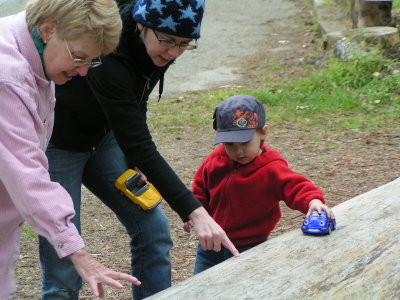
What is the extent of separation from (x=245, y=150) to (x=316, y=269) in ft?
2.52

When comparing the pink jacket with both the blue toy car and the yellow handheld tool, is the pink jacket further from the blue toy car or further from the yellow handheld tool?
the blue toy car

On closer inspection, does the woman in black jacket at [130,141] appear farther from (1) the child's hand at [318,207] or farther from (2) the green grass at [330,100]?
(2) the green grass at [330,100]

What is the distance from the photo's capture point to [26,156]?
7.09 ft

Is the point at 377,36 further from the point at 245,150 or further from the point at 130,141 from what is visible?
the point at 130,141

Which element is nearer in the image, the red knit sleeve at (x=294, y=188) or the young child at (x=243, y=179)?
the red knit sleeve at (x=294, y=188)

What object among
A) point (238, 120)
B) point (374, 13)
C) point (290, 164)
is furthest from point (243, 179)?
point (374, 13)

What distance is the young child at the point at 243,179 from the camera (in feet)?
10.3

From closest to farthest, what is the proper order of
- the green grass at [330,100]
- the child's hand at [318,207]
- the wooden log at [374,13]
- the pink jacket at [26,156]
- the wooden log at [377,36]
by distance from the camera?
the pink jacket at [26,156], the child's hand at [318,207], the green grass at [330,100], the wooden log at [377,36], the wooden log at [374,13]

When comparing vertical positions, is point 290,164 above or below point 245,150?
below

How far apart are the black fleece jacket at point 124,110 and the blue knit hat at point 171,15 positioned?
0.12 metres

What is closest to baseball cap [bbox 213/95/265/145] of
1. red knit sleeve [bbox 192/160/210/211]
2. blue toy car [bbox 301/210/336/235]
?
red knit sleeve [bbox 192/160/210/211]

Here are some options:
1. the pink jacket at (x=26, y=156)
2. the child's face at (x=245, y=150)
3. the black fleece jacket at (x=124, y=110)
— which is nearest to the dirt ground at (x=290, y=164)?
the child's face at (x=245, y=150)

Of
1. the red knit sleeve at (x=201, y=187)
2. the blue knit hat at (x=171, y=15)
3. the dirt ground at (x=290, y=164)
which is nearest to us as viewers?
the blue knit hat at (x=171, y=15)

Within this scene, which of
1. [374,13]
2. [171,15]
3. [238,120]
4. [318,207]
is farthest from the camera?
[374,13]
